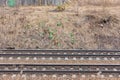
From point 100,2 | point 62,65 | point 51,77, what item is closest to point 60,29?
point 62,65

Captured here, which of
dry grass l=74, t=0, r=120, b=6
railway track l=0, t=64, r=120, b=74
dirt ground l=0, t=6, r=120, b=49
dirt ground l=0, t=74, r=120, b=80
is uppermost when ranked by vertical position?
dry grass l=74, t=0, r=120, b=6

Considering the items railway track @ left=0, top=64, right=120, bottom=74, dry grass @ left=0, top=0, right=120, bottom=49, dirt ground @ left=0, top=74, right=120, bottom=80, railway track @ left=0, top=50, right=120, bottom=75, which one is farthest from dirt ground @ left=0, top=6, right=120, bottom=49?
dirt ground @ left=0, top=74, right=120, bottom=80

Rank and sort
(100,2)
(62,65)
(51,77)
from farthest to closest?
(100,2), (62,65), (51,77)

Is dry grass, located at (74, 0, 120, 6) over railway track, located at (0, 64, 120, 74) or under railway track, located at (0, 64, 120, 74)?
over

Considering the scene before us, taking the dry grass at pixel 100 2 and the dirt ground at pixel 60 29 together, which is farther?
the dry grass at pixel 100 2

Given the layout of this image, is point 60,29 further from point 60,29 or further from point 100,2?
point 100,2

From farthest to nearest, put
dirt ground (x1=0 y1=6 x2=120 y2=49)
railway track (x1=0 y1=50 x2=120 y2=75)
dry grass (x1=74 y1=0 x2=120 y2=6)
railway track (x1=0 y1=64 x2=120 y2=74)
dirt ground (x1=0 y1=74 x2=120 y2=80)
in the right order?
dry grass (x1=74 y1=0 x2=120 y2=6), dirt ground (x1=0 y1=6 x2=120 y2=49), railway track (x1=0 y1=64 x2=120 y2=74), railway track (x1=0 y1=50 x2=120 y2=75), dirt ground (x1=0 y1=74 x2=120 y2=80)

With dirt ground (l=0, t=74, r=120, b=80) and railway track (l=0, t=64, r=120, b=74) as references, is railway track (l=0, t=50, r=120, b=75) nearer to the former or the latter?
railway track (l=0, t=64, r=120, b=74)

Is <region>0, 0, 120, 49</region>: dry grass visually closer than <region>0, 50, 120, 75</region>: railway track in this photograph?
No

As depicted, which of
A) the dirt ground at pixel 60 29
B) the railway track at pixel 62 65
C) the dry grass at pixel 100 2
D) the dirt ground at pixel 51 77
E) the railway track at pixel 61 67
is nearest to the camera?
the dirt ground at pixel 51 77

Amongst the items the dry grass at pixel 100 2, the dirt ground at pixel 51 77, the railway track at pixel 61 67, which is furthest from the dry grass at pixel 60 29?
the dirt ground at pixel 51 77

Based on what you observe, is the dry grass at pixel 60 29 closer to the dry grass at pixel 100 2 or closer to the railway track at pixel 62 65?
the railway track at pixel 62 65

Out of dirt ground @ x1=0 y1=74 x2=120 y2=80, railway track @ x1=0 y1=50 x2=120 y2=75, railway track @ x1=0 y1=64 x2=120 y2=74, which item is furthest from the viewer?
railway track @ x1=0 y1=64 x2=120 y2=74

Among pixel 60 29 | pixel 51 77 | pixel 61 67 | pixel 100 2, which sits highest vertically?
pixel 100 2
